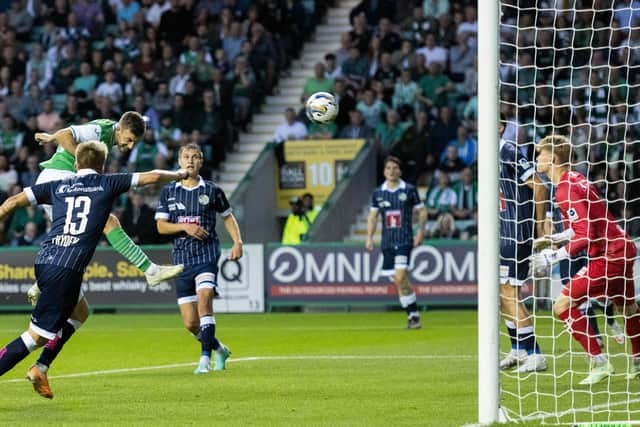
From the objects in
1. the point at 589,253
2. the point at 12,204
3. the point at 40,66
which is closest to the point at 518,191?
the point at 589,253

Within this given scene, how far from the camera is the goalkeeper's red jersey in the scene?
1121 cm

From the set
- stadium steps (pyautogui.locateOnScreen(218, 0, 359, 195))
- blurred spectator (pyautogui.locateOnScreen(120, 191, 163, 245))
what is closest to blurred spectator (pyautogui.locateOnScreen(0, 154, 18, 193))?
blurred spectator (pyautogui.locateOnScreen(120, 191, 163, 245))

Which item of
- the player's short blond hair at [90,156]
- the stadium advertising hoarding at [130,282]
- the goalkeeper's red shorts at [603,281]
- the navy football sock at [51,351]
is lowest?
the stadium advertising hoarding at [130,282]

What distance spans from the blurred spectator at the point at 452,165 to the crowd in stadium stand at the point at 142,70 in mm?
4831

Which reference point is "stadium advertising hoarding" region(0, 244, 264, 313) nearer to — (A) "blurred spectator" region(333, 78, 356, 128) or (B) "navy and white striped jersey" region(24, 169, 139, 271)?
(A) "blurred spectator" region(333, 78, 356, 128)

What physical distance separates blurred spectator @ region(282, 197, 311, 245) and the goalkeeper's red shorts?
1234cm

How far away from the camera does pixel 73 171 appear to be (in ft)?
39.6

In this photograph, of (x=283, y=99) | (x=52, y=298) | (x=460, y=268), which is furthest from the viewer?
(x=283, y=99)

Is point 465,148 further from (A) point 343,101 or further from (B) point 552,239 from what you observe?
(B) point 552,239

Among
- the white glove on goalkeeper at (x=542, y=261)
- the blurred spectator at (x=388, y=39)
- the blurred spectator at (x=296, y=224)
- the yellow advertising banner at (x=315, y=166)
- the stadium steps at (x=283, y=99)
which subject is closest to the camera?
the white glove on goalkeeper at (x=542, y=261)

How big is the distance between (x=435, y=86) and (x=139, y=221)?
19.7ft

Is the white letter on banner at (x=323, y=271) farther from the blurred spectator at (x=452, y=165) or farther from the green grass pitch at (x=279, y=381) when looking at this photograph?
the green grass pitch at (x=279, y=381)

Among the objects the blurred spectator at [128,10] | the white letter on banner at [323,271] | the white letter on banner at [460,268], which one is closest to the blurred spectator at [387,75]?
the white letter on banner at [323,271]

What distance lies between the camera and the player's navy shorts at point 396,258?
62.3 feet
